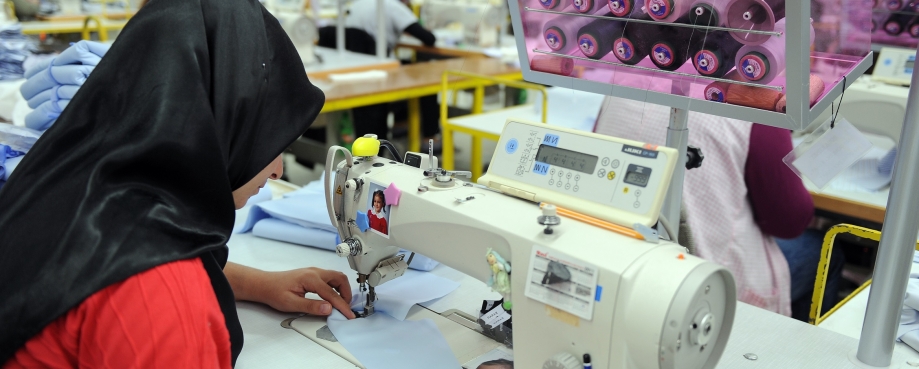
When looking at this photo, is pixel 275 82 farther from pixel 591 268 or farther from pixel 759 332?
pixel 759 332

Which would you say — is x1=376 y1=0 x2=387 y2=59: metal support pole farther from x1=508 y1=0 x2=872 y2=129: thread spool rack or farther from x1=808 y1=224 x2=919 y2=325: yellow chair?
x1=808 y1=224 x2=919 y2=325: yellow chair

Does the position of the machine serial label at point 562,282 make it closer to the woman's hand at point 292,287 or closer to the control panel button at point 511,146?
the control panel button at point 511,146

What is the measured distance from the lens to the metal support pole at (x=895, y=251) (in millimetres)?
955

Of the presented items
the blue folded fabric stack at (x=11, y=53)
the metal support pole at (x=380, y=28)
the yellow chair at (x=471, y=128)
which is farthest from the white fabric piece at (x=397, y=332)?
the metal support pole at (x=380, y=28)

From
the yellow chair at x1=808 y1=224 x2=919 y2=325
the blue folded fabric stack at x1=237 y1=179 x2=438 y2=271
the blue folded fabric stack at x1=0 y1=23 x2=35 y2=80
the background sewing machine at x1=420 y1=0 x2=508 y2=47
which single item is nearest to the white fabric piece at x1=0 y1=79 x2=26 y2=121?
the blue folded fabric stack at x1=0 y1=23 x2=35 y2=80

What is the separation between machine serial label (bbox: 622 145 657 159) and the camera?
84cm

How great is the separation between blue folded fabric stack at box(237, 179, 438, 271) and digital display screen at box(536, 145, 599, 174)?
0.61 m

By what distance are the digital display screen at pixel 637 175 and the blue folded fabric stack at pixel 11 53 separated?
2375 millimetres

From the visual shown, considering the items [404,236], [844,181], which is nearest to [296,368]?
[404,236]

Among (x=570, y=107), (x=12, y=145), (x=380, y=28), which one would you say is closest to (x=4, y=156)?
(x=12, y=145)

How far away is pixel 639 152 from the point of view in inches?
33.6

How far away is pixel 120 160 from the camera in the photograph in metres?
0.77

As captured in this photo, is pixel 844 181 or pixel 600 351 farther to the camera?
pixel 844 181

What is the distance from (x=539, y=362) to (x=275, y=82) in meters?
0.49
